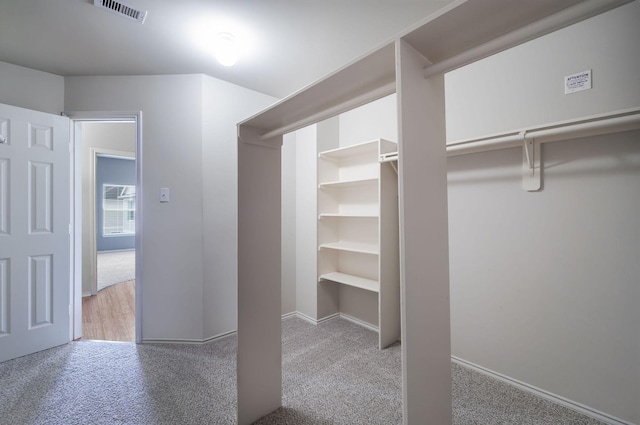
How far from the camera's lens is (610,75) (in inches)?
→ 57.7

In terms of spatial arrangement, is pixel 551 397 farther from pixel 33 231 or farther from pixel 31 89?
pixel 31 89

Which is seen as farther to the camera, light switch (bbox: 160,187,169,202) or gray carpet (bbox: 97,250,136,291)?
gray carpet (bbox: 97,250,136,291)

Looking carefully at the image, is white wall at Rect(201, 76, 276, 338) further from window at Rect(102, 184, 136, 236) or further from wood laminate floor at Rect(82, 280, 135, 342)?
window at Rect(102, 184, 136, 236)

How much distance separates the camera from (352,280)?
2709mm

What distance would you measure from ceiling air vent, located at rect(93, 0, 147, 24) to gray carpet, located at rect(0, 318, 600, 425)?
2.35m

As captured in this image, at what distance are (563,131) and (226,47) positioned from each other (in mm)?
2097

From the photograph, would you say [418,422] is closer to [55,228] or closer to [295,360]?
[295,360]

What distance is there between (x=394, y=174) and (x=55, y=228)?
2.99m

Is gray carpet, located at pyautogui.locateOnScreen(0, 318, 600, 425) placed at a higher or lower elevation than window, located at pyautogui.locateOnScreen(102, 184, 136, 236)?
lower

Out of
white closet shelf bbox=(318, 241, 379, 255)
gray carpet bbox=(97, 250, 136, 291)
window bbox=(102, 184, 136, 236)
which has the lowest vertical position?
gray carpet bbox=(97, 250, 136, 291)

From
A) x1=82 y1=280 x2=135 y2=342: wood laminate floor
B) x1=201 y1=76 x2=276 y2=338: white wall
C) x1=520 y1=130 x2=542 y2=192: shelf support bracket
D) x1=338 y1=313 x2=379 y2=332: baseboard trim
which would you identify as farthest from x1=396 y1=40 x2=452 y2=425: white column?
x1=82 y1=280 x2=135 y2=342: wood laminate floor

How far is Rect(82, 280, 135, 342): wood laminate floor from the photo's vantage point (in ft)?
8.68

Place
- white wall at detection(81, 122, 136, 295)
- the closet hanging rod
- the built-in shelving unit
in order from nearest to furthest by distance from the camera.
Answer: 1. the closet hanging rod
2. the built-in shelving unit
3. white wall at detection(81, 122, 136, 295)

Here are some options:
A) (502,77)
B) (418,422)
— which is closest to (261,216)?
(418,422)
